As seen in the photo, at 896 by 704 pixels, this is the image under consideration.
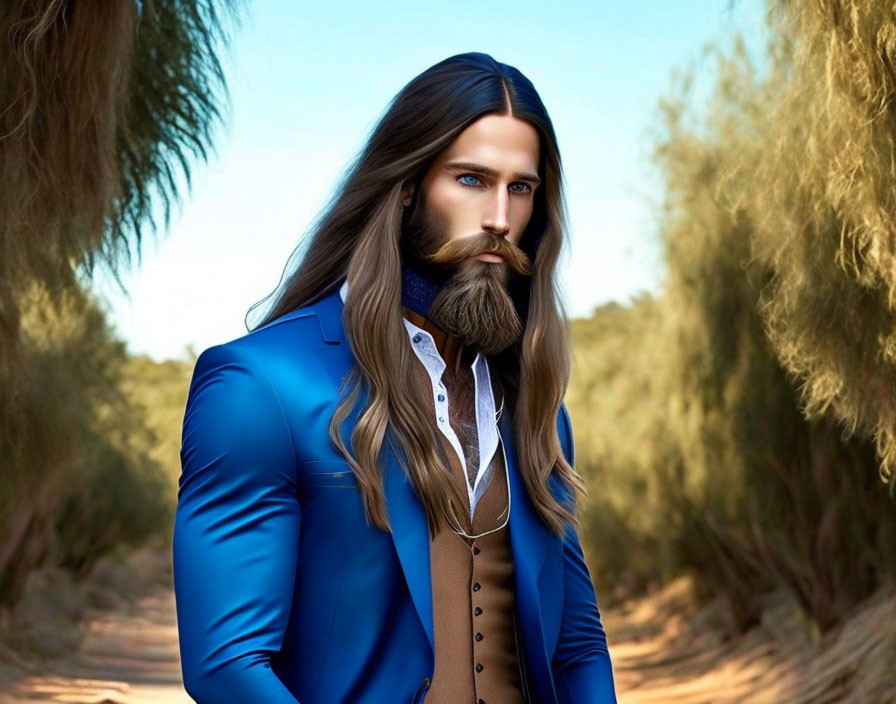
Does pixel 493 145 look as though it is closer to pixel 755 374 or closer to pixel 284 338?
pixel 284 338

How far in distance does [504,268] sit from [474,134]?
0.25 metres

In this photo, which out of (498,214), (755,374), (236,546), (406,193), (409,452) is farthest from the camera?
(755,374)

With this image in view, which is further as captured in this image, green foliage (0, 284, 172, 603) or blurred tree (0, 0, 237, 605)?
Result: green foliage (0, 284, 172, 603)

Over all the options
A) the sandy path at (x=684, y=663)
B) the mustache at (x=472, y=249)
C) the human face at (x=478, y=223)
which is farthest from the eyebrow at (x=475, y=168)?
the sandy path at (x=684, y=663)

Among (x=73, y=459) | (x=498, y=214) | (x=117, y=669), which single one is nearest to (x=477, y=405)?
(x=498, y=214)

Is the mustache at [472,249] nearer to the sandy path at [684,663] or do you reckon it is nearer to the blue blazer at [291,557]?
the blue blazer at [291,557]

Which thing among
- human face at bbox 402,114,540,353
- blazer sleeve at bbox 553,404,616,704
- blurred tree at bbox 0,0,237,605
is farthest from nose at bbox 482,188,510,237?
blurred tree at bbox 0,0,237,605

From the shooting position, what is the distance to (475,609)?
2.61 m

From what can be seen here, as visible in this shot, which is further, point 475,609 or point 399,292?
point 399,292

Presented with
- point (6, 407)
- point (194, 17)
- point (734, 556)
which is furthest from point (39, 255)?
point (734, 556)

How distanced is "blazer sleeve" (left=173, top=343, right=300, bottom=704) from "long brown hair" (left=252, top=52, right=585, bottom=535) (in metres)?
0.13

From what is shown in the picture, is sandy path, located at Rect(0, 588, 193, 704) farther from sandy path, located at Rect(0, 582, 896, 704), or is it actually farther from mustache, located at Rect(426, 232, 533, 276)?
mustache, located at Rect(426, 232, 533, 276)

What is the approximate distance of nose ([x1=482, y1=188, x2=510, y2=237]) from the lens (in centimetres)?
271

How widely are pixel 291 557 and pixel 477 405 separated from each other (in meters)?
0.55
